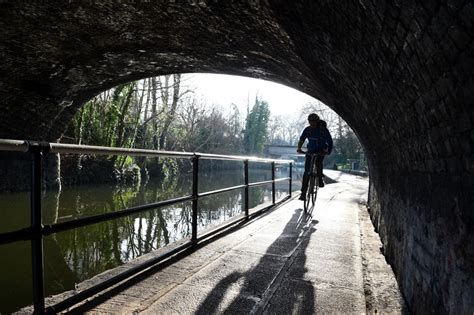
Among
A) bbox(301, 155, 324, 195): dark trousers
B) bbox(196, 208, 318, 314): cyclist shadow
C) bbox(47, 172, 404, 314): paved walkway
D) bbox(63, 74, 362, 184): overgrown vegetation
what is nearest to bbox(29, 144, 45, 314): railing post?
bbox(47, 172, 404, 314): paved walkway

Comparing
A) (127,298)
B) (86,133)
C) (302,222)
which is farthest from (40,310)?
(86,133)

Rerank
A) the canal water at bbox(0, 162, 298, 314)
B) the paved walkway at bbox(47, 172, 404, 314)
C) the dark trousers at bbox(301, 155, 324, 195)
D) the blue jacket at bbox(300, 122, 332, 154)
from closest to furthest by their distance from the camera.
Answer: the paved walkway at bbox(47, 172, 404, 314) → the canal water at bbox(0, 162, 298, 314) → the blue jacket at bbox(300, 122, 332, 154) → the dark trousers at bbox(301, 155, 324, 195)

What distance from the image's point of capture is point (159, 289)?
2.52 meters

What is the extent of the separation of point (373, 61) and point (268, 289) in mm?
1833

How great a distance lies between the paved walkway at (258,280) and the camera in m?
2.27

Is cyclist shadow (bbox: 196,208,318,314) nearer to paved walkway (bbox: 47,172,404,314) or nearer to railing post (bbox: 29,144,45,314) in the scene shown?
paved walkway (bbox: 47,172,404,314)

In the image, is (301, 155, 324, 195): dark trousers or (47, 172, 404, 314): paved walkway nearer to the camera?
(47, 172, 404, 314): paved walkway

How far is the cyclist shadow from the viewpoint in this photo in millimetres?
2279

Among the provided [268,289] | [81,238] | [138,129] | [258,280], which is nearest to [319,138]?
[258,280]

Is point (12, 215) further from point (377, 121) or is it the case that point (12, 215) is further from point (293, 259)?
point (377, 121)

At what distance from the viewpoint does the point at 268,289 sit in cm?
261

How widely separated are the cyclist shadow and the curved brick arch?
2.50ft

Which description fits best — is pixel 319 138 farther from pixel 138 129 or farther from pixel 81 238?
pixel 138 129

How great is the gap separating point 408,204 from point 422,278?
0.81 m
